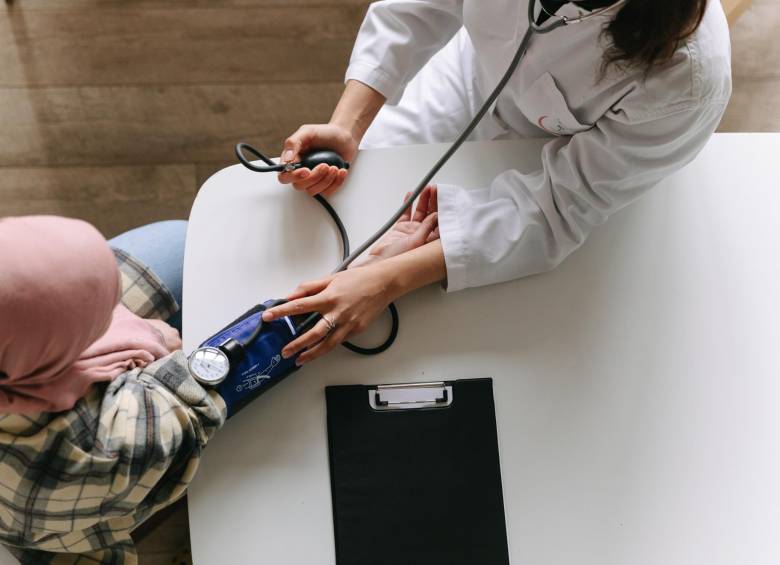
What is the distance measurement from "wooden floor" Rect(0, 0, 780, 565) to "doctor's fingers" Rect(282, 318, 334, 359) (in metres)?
0.80

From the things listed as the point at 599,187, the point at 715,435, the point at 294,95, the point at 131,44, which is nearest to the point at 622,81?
the point at 599,187

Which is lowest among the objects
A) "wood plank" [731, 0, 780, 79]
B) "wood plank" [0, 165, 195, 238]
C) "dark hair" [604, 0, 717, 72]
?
"dark hair" [604, 0, 717, 72]

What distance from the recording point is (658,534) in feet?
2.54

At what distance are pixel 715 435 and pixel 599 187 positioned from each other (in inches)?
12.7

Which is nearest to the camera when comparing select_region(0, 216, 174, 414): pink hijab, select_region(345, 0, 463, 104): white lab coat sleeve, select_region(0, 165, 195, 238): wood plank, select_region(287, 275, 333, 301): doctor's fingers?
select_region(0, 216, 174, 414): pink hijab

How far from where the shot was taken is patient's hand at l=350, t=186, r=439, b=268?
0.85 meters

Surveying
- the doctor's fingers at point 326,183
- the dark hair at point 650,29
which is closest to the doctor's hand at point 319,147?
the doctor's fingers at point 326,183

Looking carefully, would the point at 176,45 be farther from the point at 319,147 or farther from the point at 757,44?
the point at 757,44

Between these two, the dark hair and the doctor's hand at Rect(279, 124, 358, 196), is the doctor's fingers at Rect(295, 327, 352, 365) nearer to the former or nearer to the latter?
the doctor's hand at Rect(279, 124, 358, 196)

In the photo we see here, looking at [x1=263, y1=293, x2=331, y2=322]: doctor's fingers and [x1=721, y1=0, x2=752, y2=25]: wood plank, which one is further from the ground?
[x1=721, y1=0, x2=752, y2=25]: wood plank

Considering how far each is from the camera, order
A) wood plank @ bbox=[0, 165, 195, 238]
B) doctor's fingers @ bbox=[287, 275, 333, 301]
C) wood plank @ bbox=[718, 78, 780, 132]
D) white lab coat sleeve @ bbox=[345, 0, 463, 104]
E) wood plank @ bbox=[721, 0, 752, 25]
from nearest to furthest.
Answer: doctor's fingers @ bbox=[287, 275, 333, 301], white lab coat sleeve @ bbox=[345, 0, 463, 104], wood plank @ bbox=[721, 0, 752, 25], wood plank @ bbox=[0, 165, 195, 238], wood plank @ bbox=[718, 78, 780, 132]

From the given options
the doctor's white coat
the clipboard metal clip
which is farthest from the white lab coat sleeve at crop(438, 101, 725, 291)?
the clipboard metal clip

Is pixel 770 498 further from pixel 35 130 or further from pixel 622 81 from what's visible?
pixel 35 130

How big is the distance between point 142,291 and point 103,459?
0.94ft
